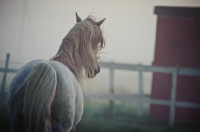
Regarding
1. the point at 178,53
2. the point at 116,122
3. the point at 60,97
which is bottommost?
the point at 116,122

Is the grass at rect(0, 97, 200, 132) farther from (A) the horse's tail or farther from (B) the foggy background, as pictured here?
(A) the horse's tail

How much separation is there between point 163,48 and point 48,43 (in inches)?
124

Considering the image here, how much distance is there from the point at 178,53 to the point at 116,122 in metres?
1.93

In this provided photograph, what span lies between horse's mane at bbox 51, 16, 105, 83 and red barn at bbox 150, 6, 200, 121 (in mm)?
3204

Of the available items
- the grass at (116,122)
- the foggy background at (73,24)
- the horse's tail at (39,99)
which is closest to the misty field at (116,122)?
the grass at (116,122)

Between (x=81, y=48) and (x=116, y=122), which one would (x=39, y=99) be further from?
(x=116, y=122)

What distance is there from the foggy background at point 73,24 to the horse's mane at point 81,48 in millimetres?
3904

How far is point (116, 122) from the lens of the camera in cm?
411

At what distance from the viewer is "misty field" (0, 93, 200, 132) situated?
148 inches

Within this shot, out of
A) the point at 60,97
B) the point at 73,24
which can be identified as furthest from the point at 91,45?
the point at 73,24

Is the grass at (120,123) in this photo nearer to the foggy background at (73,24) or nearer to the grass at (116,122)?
the grass at (116,122)

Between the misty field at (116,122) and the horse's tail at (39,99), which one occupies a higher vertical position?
the horse's tail at (39,99)

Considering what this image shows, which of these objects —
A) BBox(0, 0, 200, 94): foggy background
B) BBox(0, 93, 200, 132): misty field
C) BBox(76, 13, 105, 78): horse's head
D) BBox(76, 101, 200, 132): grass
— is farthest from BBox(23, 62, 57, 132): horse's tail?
BBox(0, 0, 200, 94): foggy background

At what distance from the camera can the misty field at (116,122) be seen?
3748mm
